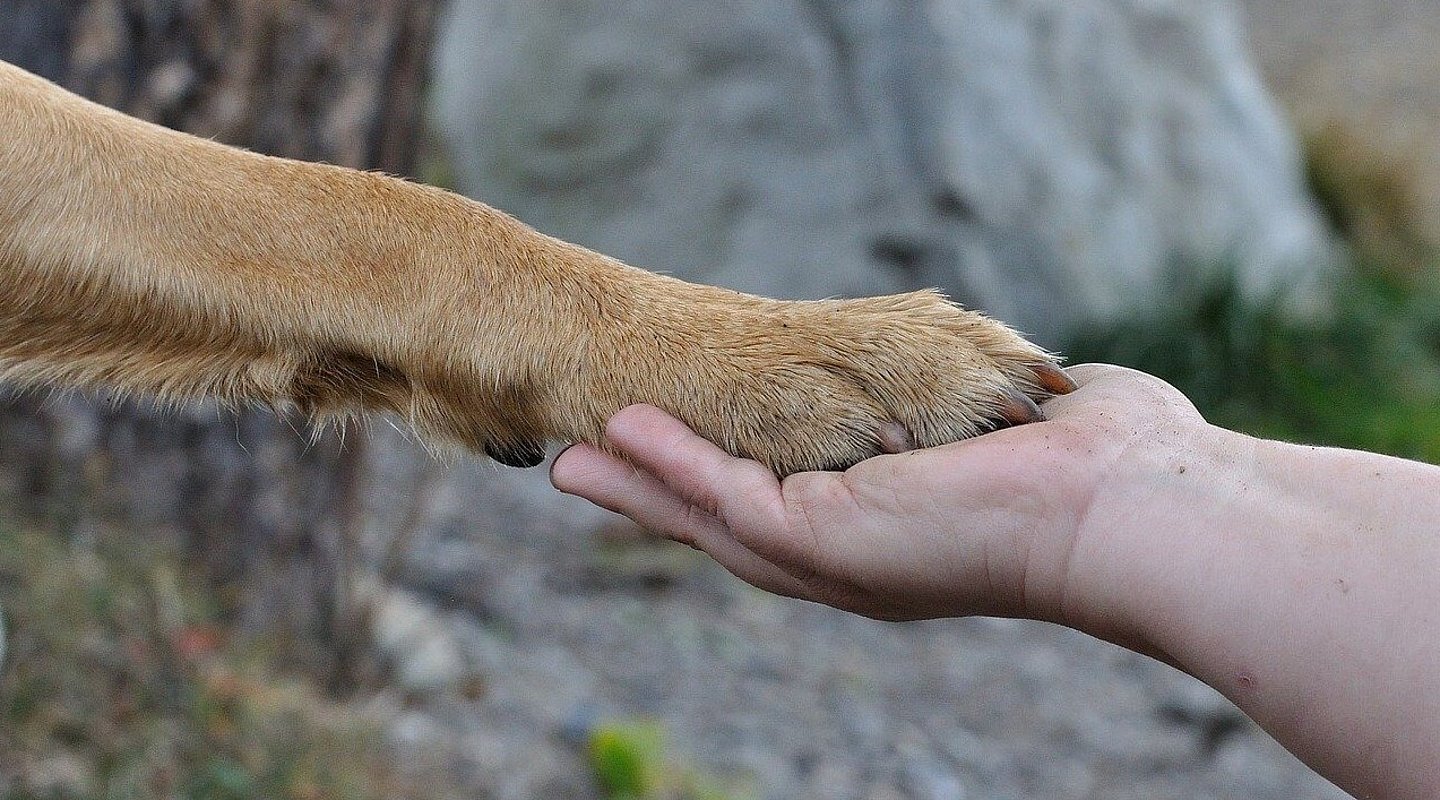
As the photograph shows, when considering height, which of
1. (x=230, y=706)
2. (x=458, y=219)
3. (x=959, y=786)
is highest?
(x=458, y=219)

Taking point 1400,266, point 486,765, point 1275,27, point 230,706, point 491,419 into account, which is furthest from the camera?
point 1275,27

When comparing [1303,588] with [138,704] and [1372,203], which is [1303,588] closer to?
[138,704]

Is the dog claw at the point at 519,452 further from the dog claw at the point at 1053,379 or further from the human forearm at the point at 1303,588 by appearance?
the human forearm at the point at 1303,588

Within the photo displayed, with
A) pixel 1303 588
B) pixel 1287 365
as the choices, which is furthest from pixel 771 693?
pixel 1287 365

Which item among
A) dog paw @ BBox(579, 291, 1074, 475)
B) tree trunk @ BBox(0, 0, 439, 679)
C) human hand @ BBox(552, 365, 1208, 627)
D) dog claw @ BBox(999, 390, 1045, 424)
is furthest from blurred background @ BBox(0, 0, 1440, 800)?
dog claw @ BBox(999, 390, 1045, 424)

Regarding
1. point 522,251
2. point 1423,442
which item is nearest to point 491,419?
point 522,251

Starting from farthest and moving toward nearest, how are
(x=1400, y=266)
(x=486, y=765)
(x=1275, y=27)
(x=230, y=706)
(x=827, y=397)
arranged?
(x=1275, y=27) → (x=1400, y=266) → (x=486, y=765) → (x=230, y=706) → (x=827, y=397)

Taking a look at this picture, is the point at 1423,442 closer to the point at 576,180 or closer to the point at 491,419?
the point at 576,180
